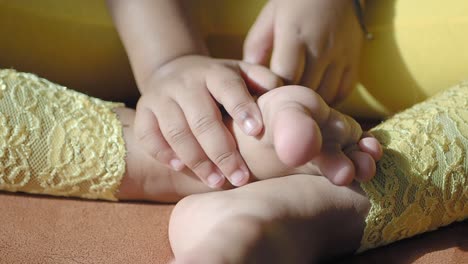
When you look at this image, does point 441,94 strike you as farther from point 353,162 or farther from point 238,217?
point 238,217

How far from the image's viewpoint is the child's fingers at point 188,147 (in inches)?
24.6

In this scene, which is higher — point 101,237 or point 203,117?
point 203,117

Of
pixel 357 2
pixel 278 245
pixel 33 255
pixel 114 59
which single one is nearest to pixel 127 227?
pixel 33 255

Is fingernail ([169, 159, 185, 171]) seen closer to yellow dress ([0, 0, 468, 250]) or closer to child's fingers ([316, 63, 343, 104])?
yellow dress ([0, 0, 468, 250])

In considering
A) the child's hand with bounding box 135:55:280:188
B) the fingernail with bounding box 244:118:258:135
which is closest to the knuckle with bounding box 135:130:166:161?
the child's hand with bounding box 135:55:280:188

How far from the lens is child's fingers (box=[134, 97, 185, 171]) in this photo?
65 centimetres

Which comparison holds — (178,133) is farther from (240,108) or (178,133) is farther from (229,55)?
(229,55)

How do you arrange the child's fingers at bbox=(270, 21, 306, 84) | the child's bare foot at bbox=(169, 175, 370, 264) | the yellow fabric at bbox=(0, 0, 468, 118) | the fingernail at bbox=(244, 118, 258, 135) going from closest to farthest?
the child's bare foot at bbox=(169, 175, 370, 264), the fingernail at bbox=(244, 118, 258, 135), the child's fingers at bbox=(270, 21, 306, 84), the yellow fabric at bbox=(0, 0, 468, 118)

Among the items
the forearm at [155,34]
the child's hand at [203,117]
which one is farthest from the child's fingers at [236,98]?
the forearm at [155,34]

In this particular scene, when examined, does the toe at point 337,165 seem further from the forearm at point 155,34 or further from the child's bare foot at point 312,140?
the forearm at point 155,34

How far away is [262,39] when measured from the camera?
746 millimetres

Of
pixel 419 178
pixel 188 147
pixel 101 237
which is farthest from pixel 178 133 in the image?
pixel 419 178

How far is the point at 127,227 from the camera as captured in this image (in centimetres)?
65

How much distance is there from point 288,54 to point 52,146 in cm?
29
